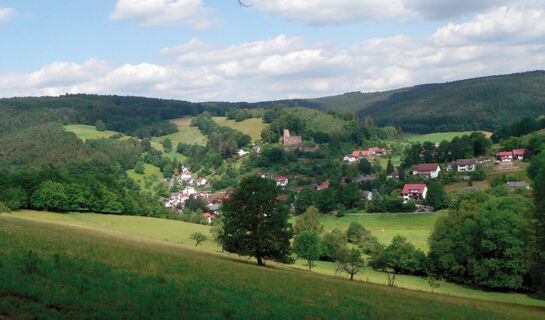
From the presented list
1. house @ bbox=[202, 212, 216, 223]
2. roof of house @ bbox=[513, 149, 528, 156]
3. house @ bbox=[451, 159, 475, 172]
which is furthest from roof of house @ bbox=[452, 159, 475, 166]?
house @ bbox=[202, 212, 216, 223]

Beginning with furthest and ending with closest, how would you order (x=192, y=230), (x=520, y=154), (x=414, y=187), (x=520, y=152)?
(x=520, y=152), (x=520, y=154), (x=414, y=187), (x=192, y=230)

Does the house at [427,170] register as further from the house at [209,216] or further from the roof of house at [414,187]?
the house at [209,216]

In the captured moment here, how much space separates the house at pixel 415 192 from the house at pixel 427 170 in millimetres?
20408

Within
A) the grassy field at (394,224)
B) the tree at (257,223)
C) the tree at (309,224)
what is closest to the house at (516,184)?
the grassy field at (394,224)

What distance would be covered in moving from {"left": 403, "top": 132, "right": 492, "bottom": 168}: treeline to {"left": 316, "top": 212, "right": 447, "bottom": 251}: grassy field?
5604 cm

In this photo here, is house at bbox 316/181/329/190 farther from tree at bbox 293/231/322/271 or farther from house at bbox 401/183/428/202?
tree at bbox 293/231/322/271

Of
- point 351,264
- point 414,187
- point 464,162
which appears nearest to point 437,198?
point 414,187

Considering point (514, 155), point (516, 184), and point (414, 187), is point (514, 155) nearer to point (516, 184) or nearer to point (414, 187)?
point (516, 184)

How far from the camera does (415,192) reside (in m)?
123

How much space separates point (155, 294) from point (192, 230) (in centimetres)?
6756

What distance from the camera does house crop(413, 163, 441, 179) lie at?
469 feet

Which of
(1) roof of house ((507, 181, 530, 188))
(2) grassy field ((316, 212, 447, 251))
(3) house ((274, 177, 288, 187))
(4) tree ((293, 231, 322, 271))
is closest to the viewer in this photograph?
(4) tree ((293, 231, 322, 271))

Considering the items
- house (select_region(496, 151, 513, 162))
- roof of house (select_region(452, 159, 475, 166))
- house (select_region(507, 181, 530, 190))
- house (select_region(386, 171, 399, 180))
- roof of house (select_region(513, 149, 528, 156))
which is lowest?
house (select_region(386, 171, 399, 180))

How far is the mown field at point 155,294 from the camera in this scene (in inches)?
519
